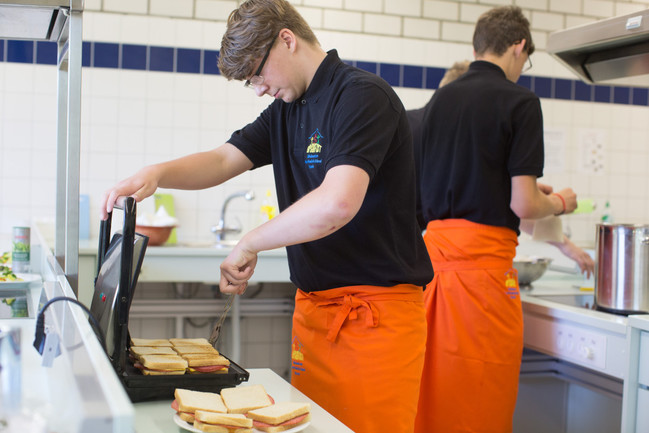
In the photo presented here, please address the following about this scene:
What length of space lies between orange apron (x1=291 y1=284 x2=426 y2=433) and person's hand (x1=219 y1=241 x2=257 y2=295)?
30 centimetres

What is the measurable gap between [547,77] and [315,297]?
3.47 meters

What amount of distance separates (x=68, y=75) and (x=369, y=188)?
767 mm

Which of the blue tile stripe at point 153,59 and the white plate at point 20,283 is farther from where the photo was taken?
the blue tile stripe at point 153,59

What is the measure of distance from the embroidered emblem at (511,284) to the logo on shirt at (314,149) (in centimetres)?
102

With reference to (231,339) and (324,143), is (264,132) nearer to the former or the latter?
(324,143)

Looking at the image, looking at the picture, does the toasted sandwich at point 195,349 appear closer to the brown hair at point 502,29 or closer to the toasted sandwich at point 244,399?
the toasted sandwich at point 244,399

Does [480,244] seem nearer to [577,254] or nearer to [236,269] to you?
[577,254]

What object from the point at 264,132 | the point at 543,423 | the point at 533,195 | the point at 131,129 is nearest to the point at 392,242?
the point at 264,132

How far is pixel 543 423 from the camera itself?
9.78 feet

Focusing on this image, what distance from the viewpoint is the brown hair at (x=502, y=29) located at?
2467 millimetres

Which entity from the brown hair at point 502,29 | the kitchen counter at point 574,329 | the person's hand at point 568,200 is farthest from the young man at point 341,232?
the person's hand at point 568,200

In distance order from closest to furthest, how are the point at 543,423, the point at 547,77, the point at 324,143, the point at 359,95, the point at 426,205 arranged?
the point at 359,95 < the point at 324,143 < the point at 426,205 < the point at 543,423 < the point at 547,77

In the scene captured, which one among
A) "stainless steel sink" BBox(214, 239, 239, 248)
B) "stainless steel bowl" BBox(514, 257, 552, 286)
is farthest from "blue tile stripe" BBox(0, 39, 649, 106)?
"stainless steel bowl" BBox(514, 257, 552, 286)

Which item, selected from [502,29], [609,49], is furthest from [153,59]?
[609,49]
